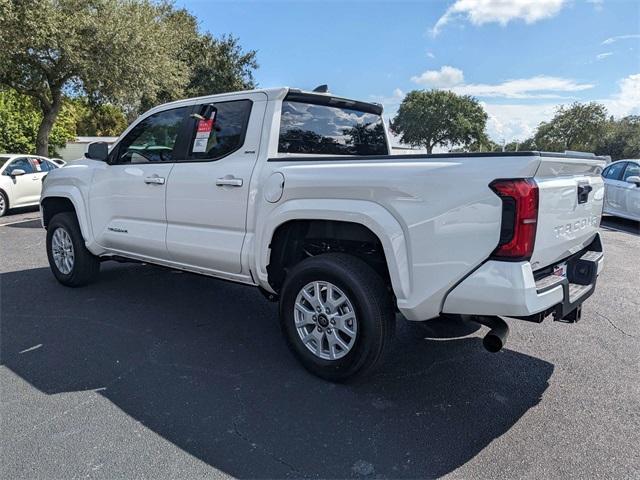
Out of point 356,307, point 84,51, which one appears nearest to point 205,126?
point 356,307

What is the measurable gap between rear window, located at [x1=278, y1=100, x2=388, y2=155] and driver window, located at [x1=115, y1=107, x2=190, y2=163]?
1.08 metres

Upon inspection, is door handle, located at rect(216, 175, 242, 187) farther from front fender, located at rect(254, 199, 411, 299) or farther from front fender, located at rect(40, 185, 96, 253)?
front fender, located at rect(40, 185, 96, 253)

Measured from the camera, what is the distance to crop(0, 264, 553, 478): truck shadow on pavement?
2580 millimetres

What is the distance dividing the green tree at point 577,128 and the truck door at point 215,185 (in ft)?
167

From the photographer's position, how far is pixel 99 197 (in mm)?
4902

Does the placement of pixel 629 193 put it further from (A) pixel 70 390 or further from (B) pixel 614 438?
(A) pixel 70 390

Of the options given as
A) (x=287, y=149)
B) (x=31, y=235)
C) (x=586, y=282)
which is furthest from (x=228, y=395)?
(x=31, y=235)

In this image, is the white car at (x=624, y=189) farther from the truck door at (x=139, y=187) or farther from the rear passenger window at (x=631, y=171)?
the truck door at (x=139, y=187)

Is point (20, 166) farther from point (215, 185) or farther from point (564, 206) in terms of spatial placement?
point (564, 206)

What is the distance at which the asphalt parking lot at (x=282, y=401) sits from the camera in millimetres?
2504

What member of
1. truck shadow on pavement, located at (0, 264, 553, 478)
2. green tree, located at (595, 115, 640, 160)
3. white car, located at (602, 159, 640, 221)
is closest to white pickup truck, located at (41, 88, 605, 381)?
truck shadow on pavement, located at (0, 264, 553, 478)

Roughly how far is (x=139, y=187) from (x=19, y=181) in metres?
9.05

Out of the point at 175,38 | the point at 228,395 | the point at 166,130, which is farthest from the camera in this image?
the point at 175,38

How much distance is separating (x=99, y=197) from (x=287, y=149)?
2.29 metres
